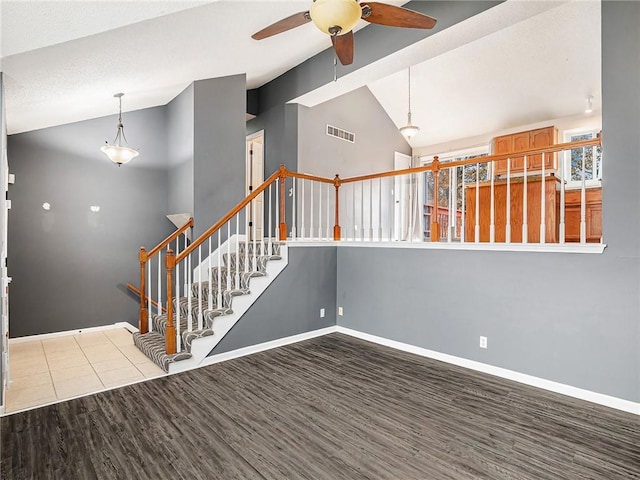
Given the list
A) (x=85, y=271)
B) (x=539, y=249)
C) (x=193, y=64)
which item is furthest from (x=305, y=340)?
(x=193, y=64)

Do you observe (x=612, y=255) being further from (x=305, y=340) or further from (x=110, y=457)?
(x=110, y=457)

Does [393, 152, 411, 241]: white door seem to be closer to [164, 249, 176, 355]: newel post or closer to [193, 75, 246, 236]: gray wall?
[193, 75, 246, 236]: gray wall

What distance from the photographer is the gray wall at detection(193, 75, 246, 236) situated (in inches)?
191

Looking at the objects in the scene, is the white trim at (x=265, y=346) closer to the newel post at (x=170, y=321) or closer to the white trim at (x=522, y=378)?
the newel post at (x=170, y=321)

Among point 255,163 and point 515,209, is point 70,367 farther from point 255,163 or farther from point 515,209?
point 515,209

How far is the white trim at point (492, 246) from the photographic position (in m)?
2.92

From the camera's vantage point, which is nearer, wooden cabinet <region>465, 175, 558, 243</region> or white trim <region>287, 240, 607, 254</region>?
white trim <region>287, 240, 607, 254</region>

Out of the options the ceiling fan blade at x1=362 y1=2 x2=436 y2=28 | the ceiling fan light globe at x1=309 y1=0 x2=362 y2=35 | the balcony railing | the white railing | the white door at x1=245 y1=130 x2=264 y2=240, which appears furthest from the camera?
the white door at x1=245 y1=130 x2=264 y2=240

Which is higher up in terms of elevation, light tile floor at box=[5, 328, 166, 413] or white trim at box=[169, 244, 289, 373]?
white trim at box=[169, 244, 289, 373]

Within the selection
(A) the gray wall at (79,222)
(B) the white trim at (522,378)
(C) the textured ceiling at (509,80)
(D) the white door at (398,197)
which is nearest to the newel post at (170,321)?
(A) the gray wall at (79,222)

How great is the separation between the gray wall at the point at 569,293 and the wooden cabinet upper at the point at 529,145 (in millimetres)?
3000

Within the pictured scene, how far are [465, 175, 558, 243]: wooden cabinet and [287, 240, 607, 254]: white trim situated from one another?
36 centimetres

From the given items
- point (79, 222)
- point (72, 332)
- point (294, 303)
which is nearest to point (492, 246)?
point (294, 303)

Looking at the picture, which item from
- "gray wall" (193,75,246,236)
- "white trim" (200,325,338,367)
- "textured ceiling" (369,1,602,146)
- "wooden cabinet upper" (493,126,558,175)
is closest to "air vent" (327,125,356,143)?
"textured ceiling" (369,1,602,146)
